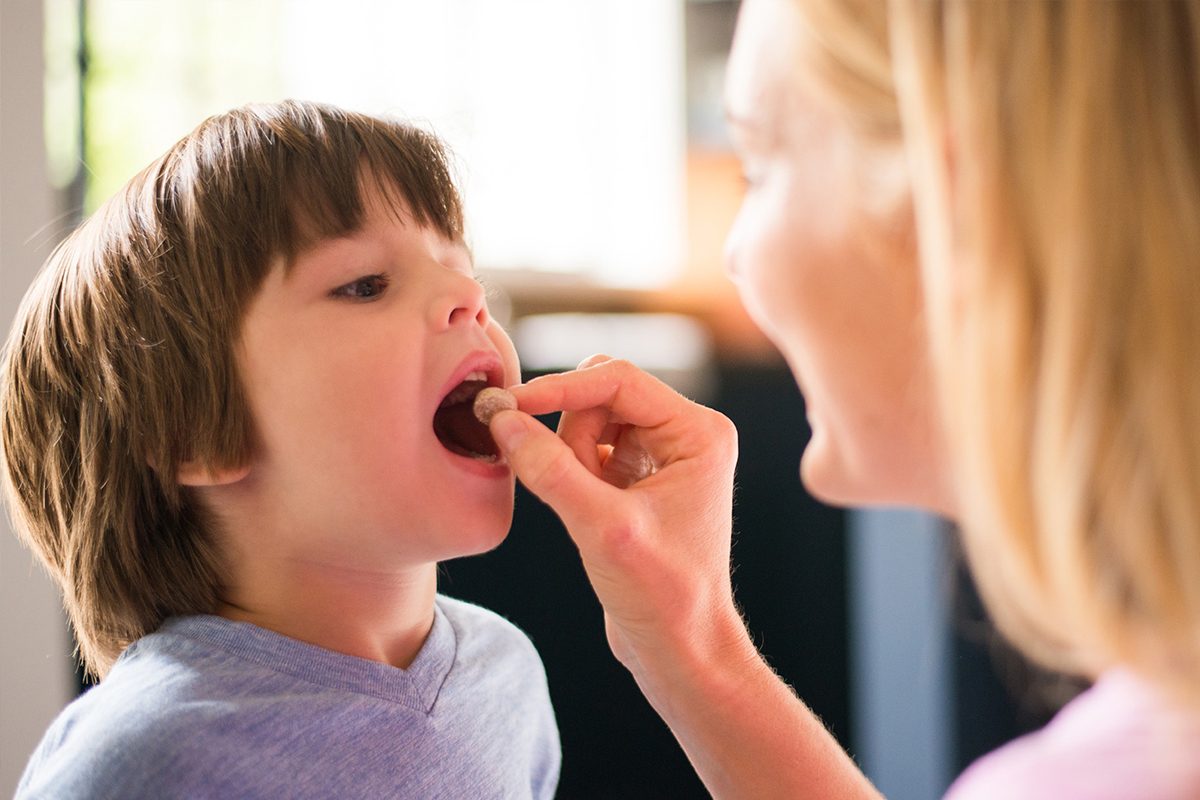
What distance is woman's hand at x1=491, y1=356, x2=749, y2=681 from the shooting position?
2.62 feet

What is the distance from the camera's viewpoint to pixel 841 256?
67cm

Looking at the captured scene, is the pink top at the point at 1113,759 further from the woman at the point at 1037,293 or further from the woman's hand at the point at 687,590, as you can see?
the woman's hand at the point at 687,590

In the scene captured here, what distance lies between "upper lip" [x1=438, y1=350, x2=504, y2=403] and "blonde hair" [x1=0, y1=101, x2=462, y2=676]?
0.14 metres

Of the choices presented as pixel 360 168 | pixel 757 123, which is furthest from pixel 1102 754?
pixel 360 168

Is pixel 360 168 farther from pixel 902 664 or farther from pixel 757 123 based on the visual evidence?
pixel 902 664

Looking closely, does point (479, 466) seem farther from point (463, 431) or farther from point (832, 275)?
point (832, 275)

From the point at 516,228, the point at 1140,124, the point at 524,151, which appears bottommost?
the point at 516,228

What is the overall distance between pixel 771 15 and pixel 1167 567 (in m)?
0.39

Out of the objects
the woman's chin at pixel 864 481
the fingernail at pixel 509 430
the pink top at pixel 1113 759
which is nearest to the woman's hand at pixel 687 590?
the fingernail at pixel 509 430

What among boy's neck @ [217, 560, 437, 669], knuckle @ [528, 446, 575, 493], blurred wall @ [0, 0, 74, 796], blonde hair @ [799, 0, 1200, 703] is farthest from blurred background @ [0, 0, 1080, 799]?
boy's neck @ [217, 560, 437, 669]

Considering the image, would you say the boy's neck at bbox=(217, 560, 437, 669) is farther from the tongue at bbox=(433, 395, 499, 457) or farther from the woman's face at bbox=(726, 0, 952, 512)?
the woman's face at bbox=(726, 0, 952, 512)

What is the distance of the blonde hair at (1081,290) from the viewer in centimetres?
50

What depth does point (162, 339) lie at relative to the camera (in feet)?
2.82

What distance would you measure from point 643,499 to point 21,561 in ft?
3.69
